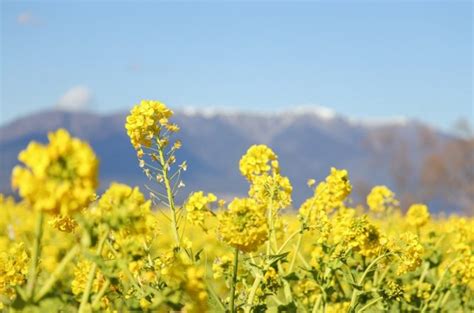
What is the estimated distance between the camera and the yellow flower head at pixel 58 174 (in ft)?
8.70

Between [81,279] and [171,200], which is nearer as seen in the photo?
[81,279]

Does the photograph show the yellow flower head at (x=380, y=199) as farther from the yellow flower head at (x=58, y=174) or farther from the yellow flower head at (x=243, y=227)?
the yellow flower head at (x=58, y=174)

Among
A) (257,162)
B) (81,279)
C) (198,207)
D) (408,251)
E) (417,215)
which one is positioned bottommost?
(81,279)

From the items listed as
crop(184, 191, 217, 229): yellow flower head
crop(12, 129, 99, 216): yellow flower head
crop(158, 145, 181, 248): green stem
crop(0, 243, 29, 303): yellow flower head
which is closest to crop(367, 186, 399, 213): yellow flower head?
crop(184, 191, 217, 229): yellow flower head

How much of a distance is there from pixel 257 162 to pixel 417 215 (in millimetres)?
3198

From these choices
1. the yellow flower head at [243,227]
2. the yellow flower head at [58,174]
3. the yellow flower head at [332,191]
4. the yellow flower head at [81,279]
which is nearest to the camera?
the yellow flower head at [58,174]

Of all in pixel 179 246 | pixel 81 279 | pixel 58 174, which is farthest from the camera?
pixel 81 279

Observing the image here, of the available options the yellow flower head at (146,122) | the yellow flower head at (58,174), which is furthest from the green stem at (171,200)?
the yellow flower head at (58,174)

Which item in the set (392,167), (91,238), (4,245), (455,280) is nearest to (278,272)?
(455,280)

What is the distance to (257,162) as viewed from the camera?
5.31m

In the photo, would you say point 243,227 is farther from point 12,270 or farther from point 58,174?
point 12,270

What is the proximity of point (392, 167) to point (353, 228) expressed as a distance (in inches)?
3072

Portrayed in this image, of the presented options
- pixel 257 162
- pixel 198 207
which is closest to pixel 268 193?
pixel 257 162

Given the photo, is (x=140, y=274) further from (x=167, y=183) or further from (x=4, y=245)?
(x=4, y=245)
